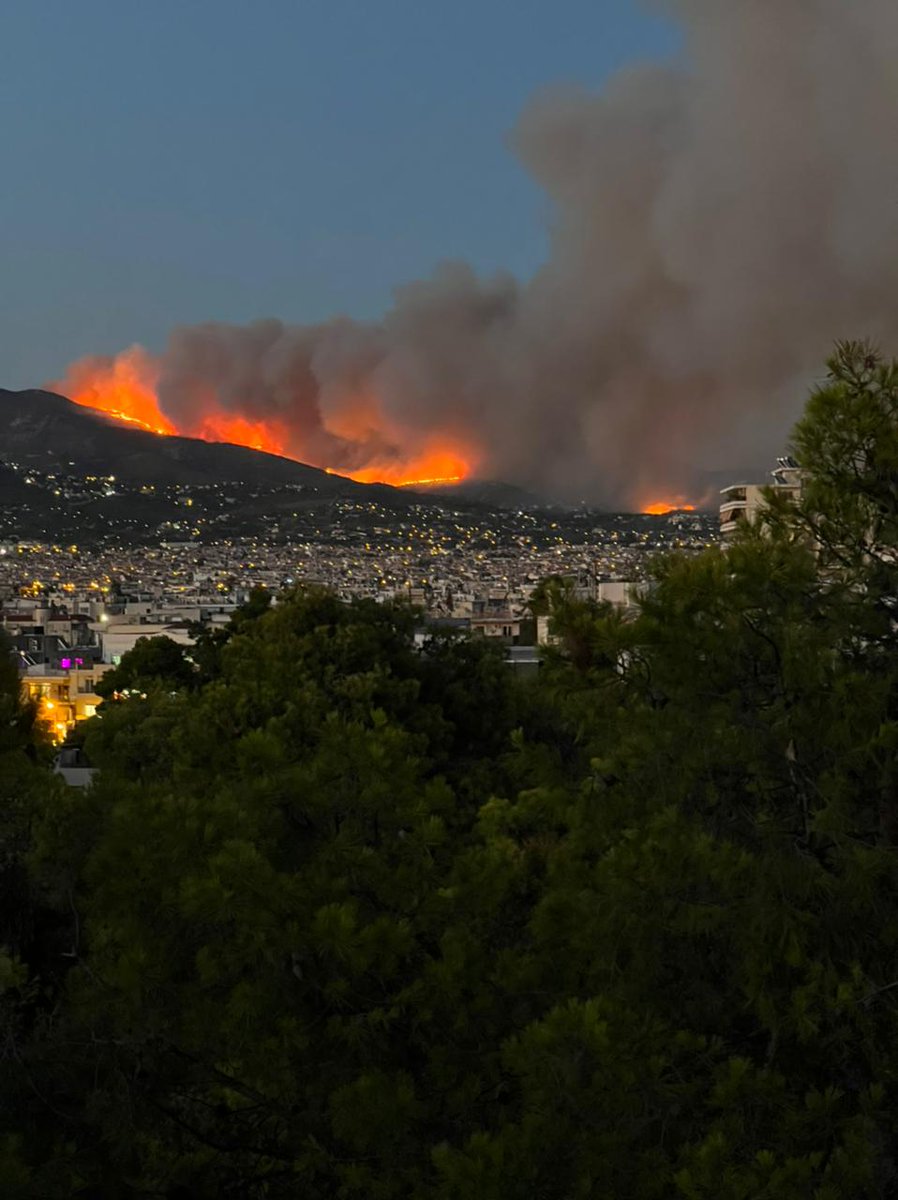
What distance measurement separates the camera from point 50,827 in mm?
9180

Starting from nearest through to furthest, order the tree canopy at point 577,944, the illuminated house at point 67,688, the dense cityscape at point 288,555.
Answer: the tree canopy at point 577,944 → the illuminated house at point 67,688 → the dense cityscape at point 288,555

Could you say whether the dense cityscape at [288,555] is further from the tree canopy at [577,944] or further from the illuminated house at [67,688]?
the tree canopy at [577,944]

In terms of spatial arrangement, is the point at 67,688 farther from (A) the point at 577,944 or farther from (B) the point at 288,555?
(B) the point at 288,555

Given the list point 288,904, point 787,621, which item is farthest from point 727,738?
point 288,904

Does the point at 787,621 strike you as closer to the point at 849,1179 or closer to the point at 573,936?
the point at 573,936

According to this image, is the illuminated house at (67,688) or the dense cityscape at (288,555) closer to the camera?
the illuminated house at (67,688)

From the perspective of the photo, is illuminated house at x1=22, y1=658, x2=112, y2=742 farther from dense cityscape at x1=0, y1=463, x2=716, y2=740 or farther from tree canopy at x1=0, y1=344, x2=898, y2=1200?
tree canopy at x1=0, y1=344, x2=898, y2=1200

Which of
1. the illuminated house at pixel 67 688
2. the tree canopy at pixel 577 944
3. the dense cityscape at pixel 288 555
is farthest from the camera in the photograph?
the dense cityscape at pixel 288 555

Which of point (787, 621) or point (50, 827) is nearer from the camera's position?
point (787, 621)

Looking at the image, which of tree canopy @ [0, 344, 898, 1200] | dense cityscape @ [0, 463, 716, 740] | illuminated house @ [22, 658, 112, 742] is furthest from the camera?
dense cityscape @ [0, 463, 716, 740]

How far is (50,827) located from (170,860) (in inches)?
66.0

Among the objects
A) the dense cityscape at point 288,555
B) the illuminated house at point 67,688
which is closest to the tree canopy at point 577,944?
the illuminated house at point 67,688

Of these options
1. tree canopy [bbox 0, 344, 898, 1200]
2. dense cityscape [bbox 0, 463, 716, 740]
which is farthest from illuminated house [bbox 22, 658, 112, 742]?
tree canopy [bbox 0, 344, 898, 1200]

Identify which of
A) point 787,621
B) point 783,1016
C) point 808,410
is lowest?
point 783,1016
